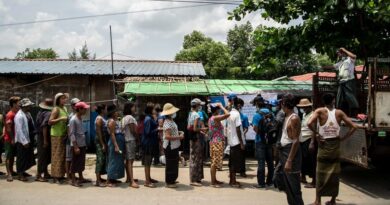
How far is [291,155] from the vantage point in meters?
5.16

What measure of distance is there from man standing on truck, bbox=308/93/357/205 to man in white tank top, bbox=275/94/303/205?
82 cm

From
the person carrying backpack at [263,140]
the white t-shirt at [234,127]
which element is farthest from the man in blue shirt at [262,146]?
the white t-shirt at [234,127]

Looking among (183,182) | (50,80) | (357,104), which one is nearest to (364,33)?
(357,104)

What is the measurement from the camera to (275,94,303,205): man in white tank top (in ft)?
17.0

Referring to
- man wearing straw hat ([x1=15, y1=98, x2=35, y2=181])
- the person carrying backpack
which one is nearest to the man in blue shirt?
the person carrying backpack

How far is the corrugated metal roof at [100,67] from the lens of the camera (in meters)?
14.3

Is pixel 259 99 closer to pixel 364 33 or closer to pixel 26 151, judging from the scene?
pixel 364 33

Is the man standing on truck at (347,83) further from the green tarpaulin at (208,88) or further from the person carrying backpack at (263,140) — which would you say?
the green tarpaulin at (208,88)

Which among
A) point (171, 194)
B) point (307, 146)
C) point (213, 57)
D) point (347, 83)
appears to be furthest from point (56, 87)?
point (213, 57)

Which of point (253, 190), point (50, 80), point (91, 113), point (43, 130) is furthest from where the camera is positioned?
point (50, 80)

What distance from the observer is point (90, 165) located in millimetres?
10000

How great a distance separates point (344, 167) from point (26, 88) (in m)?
11.4

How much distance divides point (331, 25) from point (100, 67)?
9.30 meters

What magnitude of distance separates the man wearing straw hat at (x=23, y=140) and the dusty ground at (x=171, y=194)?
13.6 inches
